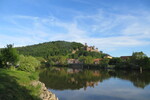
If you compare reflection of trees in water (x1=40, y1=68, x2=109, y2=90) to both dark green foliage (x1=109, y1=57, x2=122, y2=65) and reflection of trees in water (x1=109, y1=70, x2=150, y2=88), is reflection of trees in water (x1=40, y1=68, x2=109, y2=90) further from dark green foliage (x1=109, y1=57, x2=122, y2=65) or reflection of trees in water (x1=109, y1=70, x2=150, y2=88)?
dark green foliage (x1=109, y1=57, x2=122, y2=65)

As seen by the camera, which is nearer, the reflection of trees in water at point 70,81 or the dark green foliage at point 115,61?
the reflection of trees in water at point 70,81

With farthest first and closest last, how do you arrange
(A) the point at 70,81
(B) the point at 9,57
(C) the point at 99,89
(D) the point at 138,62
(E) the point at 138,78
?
1. (D) the point at 138,62
2. (E) the point at 138,78
3. (A) the point at 70,81
4. (B) the point at 9,57
5. (C) the point at 99,89

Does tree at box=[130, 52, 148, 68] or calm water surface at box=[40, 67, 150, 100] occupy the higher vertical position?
tree at box=[130, 52, 148, 68]

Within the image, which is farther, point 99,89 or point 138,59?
point 138,59

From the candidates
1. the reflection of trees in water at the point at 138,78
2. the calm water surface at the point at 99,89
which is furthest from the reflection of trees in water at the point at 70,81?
the reflection of trees in water at the point at 138,78

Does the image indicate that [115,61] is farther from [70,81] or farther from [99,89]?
[99,89]

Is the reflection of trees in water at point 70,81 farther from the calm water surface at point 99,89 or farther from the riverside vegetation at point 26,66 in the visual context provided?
the riverside vegetation at point 26,66

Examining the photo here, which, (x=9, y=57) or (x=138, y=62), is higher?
(x=9, y=57)

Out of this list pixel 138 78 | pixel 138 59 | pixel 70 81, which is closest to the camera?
pixel 70 81

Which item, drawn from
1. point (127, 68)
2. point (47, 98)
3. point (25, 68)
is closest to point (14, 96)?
point (47, 98)

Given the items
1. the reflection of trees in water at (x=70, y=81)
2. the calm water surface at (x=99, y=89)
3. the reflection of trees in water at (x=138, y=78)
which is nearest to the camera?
the calm water surface at (x=99, y=89)

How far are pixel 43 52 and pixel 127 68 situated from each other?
108m

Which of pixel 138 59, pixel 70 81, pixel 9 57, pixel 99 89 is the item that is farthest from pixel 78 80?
pixel 138 59

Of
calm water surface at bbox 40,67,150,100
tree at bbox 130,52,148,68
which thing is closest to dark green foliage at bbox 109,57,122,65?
tree at bbox 130,52,148,68
